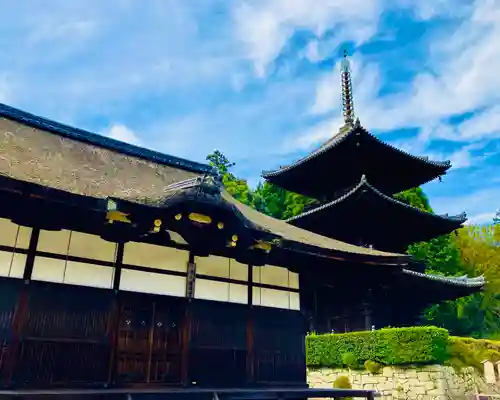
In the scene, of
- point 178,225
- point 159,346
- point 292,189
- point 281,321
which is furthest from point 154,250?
point 292,189

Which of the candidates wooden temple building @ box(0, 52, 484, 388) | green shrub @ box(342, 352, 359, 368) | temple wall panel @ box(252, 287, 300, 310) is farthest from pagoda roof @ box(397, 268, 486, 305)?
→ temple wall panel @ box(252, 287, 300, 310)

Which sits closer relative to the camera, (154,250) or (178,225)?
(178,225)

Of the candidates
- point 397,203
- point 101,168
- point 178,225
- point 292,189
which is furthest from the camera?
point 292,189

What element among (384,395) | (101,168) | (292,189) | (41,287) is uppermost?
(292,189)

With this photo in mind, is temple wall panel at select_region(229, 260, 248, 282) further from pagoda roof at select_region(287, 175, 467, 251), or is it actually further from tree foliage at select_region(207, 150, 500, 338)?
tree foliage at select_region(207, 150, 500, 338)

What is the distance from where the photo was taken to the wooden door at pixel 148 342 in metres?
8.10

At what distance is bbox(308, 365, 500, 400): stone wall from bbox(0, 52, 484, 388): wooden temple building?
6837 millimetres

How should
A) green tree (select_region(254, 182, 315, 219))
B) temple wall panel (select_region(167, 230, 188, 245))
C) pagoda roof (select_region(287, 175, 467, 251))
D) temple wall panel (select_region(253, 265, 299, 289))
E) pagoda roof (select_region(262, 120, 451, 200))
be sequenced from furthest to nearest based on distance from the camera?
1. green tree (select_region(254, 182, 315, 219))
2. pagoda roof (select_region(262, 120, 451, 200))
3. pagoda roof (select_region(287, 175, 467, 251))
4. temple wall panel (select_region(253, 265, 299, 289))
5. temple wall panel (select_region(167, 230, 188, 245))

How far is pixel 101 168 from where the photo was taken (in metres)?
9.68

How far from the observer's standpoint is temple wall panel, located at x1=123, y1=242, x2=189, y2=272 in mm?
8523

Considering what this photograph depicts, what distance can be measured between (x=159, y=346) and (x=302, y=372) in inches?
130

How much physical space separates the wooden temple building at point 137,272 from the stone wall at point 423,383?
6.84m

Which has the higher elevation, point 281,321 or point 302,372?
point 281,321

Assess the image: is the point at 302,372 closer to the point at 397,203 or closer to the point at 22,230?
the point at 22,230
